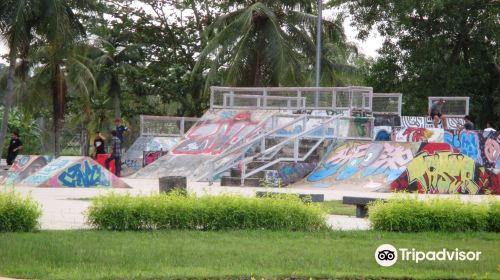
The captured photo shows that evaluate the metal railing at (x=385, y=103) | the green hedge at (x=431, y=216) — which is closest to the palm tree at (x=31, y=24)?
the metal railing at (x=385, y=103)

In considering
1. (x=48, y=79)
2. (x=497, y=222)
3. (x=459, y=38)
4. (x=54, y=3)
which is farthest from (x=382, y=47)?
(x=497, y=222)

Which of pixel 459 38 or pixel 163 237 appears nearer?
pixel 163 237

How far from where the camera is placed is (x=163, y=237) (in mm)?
11883

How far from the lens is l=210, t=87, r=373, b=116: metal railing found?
3145 centimetres

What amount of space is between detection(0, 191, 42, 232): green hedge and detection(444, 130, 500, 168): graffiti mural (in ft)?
65.1

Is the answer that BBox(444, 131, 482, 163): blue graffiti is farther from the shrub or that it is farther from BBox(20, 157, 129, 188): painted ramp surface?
the shrub

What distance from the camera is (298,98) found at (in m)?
33.0

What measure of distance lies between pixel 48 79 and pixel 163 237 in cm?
3288

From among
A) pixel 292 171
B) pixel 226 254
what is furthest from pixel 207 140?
pixel 226 254

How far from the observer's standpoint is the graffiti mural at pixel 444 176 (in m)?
25.1

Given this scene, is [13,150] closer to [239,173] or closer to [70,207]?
[239,173]

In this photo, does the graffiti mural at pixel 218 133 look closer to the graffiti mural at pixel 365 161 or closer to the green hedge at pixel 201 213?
the graffiti mural at pixel 365 161

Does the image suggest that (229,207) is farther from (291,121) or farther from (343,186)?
(291,121)

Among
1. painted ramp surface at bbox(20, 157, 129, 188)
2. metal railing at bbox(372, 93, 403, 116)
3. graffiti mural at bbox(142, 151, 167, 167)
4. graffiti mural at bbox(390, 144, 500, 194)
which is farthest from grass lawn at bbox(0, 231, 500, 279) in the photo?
graffiti mural at bbox(142, 151, 167, 167)
